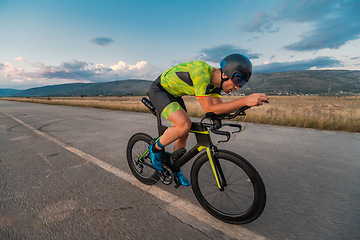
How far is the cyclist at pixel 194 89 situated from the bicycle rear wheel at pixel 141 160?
250mm

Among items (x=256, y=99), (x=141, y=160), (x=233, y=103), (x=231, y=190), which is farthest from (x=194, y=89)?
(x=141, y=160)

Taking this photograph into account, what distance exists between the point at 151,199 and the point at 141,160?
2.28ft

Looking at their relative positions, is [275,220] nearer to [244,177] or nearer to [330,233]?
[330,233]

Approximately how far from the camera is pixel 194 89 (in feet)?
6.56

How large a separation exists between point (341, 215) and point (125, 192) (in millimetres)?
2480

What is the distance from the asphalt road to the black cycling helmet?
1532 millimetres

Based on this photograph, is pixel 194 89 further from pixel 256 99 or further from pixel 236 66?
pixel 256 99

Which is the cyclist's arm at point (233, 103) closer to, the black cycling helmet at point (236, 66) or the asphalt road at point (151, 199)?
the black cycling helmet at point (236, 66)

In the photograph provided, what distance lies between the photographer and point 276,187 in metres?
2.56

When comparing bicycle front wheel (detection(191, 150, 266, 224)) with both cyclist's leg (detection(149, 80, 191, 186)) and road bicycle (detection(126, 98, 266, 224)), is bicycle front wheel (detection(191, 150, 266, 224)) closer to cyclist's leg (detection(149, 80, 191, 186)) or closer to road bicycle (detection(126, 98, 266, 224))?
road bicycle (detection(126, 98, 266, 224))

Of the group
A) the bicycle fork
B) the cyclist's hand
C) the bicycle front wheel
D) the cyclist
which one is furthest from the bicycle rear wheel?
the cyclist's hand

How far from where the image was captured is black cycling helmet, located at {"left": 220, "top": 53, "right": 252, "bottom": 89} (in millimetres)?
1960

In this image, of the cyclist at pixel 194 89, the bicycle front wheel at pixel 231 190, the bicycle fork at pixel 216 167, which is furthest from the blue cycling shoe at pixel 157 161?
the bicycle fork at pixel 216 167

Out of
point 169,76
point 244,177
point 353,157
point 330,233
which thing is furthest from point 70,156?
point 353,157
